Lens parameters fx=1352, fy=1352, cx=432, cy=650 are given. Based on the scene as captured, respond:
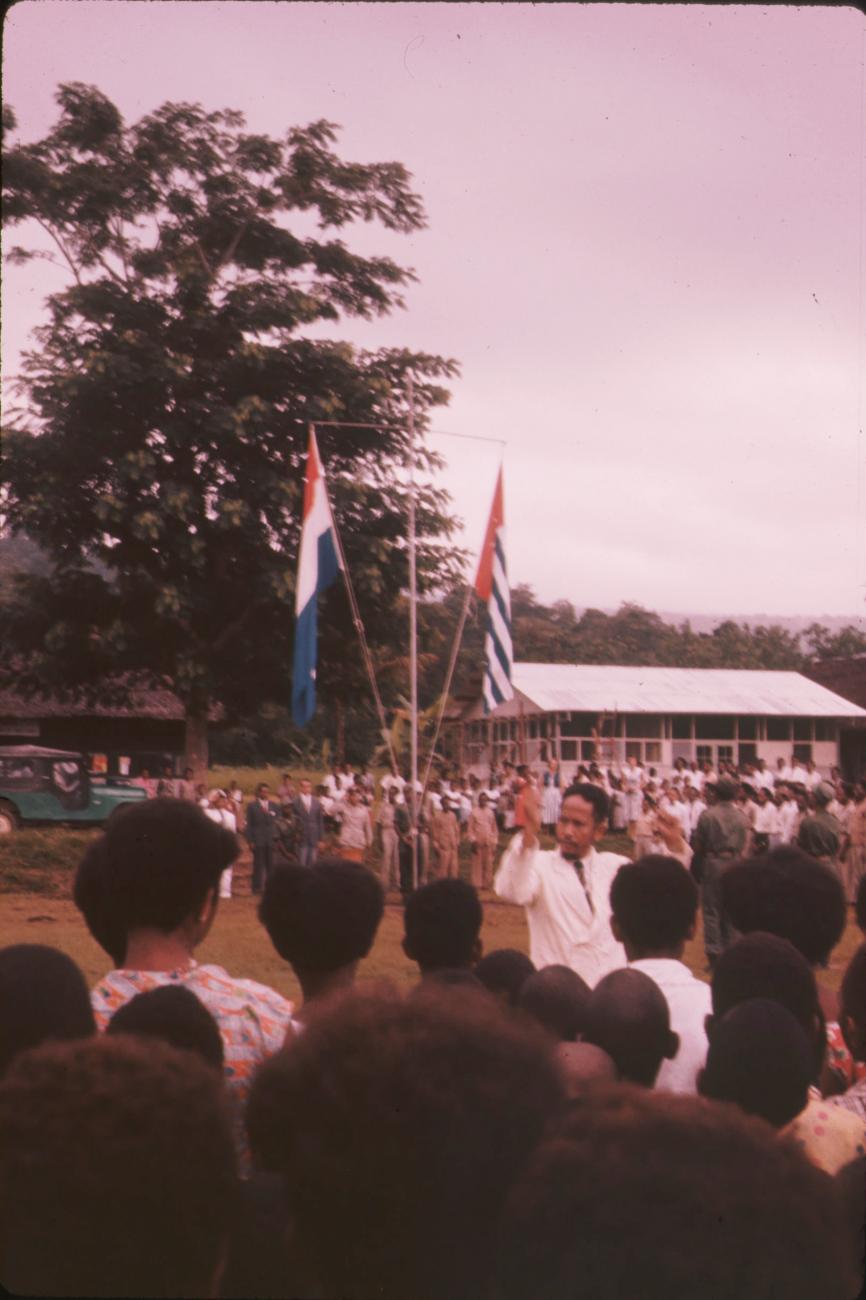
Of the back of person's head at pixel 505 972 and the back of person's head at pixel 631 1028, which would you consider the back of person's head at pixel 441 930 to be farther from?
the back of person's head at pixel 631 1028

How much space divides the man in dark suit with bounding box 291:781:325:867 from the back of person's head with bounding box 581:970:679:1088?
17.9 m

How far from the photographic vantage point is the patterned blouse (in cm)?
217

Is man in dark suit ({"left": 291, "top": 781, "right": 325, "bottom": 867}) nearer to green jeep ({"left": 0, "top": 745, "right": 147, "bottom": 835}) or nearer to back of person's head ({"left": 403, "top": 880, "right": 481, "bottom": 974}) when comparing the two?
green jeep ({"left": 0, "top": 745, "right": 147, "bottom": 835})

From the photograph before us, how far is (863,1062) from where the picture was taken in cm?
257

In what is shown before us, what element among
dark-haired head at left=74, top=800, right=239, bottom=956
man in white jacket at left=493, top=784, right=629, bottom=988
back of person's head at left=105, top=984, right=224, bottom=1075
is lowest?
man in white jacket at left=493, top=784, right=629, bottom=988

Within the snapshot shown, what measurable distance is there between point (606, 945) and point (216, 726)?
951 inches

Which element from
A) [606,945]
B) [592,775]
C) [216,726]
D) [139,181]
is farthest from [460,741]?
[606,945]

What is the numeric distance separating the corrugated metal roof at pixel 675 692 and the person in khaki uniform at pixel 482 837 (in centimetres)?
1146

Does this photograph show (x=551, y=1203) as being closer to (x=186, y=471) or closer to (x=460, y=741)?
(x=186, y=471)

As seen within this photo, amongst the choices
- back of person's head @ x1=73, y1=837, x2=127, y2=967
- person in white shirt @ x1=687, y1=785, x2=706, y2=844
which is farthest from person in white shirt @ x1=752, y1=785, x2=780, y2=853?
back of person's head @ x1=73, y1=837, x2=127, y2=967

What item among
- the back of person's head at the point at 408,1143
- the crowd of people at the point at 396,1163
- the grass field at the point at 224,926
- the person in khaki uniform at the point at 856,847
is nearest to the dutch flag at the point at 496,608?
the grass field at the point at 224,926

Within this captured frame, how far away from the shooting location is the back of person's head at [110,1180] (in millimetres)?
1125

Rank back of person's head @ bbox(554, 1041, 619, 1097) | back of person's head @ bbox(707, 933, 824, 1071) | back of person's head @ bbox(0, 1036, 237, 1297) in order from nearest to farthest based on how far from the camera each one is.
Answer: back of person's head @ bbox(0, 1036, 237, 1297) < back of person's head @ bbox(554, 1041, 619, 1097) < back of person's head @ bbox(707, 933, 824, 1071)

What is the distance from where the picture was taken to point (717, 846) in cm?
1139
